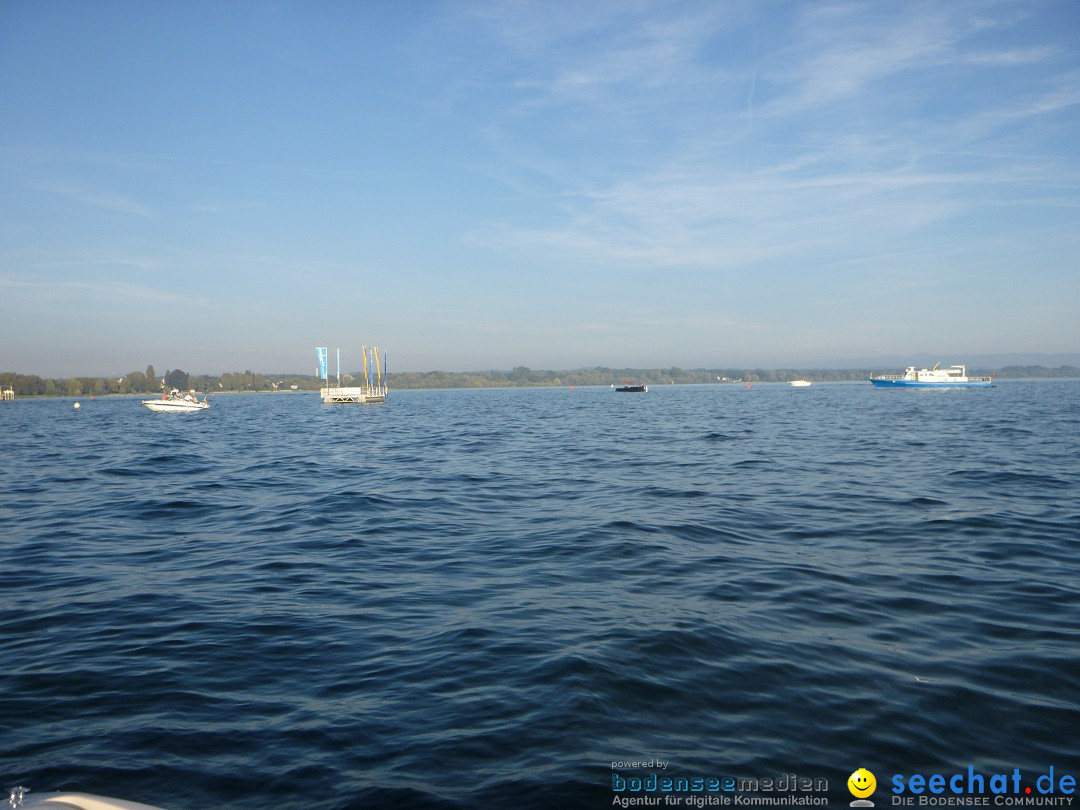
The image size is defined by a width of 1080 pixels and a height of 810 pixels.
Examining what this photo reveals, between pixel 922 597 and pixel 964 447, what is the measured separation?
2305 cm

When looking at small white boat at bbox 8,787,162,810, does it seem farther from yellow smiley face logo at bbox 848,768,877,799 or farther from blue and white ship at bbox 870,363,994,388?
blue and white ship at bbox 870,363,994,388

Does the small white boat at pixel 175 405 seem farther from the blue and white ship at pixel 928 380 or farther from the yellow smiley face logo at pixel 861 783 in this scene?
the blue and white ship at pixel 928 380

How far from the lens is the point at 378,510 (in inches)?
657

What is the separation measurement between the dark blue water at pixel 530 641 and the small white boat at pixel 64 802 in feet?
3.24

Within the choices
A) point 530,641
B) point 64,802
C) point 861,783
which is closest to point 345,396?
point 530,641

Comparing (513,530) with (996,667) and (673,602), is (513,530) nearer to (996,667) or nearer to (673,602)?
(673,602)

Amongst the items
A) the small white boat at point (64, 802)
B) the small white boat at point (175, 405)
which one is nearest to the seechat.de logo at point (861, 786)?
the small white boat at point (64, 802)

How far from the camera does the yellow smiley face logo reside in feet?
15.3

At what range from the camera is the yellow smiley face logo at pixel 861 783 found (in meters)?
4.66

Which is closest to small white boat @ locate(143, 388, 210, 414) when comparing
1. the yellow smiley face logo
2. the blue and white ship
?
the yellow smiley face logo

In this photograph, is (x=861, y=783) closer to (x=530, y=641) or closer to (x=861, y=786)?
(x=861, y=786)

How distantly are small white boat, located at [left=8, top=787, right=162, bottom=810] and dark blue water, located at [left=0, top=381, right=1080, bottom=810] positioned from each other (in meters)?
0.99

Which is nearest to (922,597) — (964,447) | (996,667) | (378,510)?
(996,667)

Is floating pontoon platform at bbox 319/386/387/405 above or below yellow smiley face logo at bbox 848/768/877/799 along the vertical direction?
above
